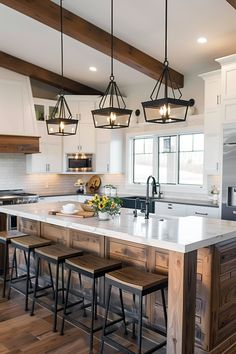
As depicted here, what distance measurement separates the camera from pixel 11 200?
17.9 ft

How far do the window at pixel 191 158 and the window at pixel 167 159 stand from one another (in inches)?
4.8

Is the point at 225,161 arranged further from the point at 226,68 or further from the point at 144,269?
the point at 144,269

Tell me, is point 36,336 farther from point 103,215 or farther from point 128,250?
point 103,215

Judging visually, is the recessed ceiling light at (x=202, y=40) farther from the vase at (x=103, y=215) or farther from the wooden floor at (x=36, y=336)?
the wooden floor at (x=36, y=336)

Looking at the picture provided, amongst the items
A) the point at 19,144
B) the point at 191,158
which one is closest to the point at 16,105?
the point at 19,144

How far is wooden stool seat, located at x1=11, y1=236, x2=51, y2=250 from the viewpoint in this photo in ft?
11.2

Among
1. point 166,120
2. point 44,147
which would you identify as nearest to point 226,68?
point 166,120

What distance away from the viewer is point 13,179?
21.2ft

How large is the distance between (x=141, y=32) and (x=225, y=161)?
2.08 metres

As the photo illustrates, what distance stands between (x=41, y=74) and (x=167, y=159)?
2.92 meters

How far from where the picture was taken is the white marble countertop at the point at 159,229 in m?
2.25

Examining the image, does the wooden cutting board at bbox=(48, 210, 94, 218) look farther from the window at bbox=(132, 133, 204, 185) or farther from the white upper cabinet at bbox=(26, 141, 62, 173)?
the white upper cabinet at bbox=(26, 141, 62, 173)

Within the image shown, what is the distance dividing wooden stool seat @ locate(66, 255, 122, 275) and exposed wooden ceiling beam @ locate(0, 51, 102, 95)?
4018 mm

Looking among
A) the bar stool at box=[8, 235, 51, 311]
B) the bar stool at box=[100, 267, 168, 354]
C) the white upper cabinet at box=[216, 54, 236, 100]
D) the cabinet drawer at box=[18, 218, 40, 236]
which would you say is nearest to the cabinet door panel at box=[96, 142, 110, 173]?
the cabinet drawer at box=[18, 218, 40, 236]
